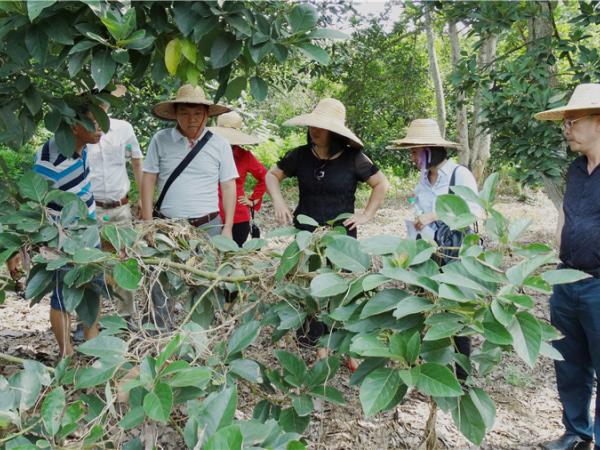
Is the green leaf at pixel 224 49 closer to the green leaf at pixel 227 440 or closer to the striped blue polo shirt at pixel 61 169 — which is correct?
the green leaf at pixel 227 440

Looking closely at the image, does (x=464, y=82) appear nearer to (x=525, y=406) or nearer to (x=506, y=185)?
(x=525, y=406)

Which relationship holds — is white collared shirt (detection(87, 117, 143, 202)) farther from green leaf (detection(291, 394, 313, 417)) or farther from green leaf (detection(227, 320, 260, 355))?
green leaf (detection(291, 394, 313, 417))

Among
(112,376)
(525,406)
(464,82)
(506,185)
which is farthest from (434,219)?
(506,185)

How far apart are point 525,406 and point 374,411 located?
256cm

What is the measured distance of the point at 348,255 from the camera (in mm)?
1383

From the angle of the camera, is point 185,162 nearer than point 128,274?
No

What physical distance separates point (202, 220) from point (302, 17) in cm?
173

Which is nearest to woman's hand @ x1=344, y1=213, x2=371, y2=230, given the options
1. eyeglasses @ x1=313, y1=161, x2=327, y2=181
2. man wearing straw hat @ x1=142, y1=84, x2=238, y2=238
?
eyeglasses @ x1=313, y1=161, x2=327, y2=181

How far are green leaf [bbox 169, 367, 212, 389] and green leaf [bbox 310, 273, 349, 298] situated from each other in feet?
1.07

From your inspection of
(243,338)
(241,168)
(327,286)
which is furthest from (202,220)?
(327,286)

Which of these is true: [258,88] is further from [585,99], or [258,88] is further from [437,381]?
[585,99]

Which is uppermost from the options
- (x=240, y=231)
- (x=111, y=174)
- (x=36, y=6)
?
(x=36, y=6)

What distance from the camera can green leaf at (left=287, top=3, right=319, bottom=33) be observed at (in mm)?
1688

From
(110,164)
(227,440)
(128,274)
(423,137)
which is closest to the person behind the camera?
(227,440)
